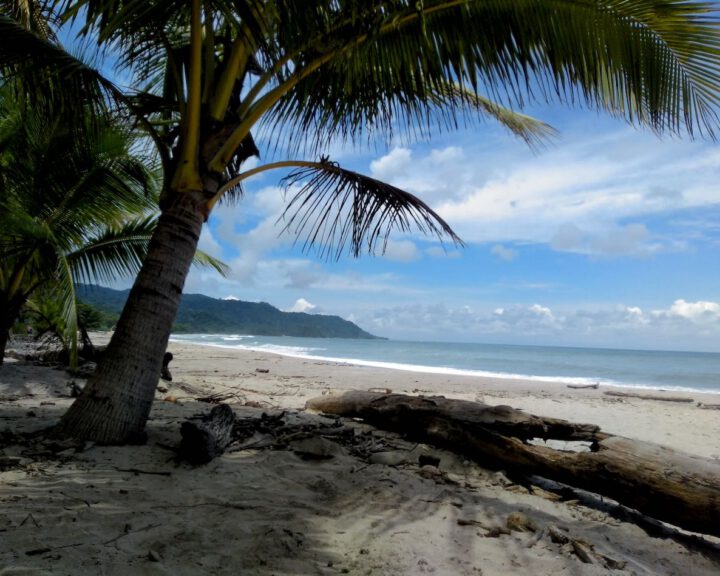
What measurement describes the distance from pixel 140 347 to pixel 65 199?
13.2 feet

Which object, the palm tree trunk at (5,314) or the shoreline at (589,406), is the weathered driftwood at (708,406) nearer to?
the shoreline at (589,406)

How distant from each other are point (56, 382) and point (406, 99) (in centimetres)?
567

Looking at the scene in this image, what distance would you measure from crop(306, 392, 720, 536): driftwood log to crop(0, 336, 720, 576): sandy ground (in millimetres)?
171

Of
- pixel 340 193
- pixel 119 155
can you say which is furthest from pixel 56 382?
pixel 340 193

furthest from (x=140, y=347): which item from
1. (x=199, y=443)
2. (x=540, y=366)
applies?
(x=540, y=366)

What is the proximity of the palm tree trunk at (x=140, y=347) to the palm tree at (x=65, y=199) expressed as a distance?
286cm

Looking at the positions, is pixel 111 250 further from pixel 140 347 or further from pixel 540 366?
pixel 540 366

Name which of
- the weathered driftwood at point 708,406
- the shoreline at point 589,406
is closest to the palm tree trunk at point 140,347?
the shoreline at point 589,406

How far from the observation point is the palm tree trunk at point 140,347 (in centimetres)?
326

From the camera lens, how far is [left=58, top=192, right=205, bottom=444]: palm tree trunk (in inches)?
128

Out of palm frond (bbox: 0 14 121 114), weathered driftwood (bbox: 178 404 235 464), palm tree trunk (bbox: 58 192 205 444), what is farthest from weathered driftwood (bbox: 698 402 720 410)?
palm frond (bbox: 0 14 121 114)

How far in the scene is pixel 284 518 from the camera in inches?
100

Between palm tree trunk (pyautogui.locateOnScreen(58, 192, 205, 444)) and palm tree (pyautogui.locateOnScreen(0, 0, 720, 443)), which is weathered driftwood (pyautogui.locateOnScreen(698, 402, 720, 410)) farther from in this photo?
palm tree trunk (pyautogui.locateOnScreen(58, 192, 205, 444))

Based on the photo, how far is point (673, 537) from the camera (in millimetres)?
2922
